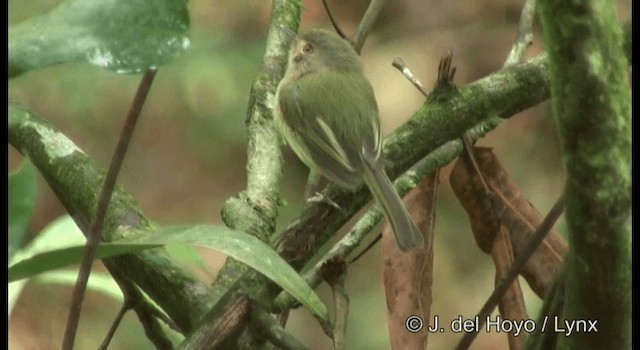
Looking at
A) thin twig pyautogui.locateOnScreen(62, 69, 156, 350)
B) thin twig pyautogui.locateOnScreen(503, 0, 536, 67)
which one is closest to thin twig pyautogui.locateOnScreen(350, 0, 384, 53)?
thin twig pyautogui.locateOnScreen(503, 0, 536, 67)

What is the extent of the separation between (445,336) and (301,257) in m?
1.32

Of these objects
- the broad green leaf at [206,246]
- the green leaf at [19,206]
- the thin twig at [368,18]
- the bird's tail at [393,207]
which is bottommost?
the bird's tail at [393,207]

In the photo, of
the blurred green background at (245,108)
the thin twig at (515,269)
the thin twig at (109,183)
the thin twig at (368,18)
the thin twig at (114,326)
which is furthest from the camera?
the blurred green background at (245,108)

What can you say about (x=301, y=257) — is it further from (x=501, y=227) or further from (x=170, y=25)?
(x=170, y=25)

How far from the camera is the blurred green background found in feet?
9.77

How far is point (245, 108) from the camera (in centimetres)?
300

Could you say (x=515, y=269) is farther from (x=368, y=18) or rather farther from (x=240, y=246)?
(x=368, y=18)

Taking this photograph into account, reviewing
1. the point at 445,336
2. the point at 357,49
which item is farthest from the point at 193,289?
the point at 445,336

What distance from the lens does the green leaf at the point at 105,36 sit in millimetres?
652

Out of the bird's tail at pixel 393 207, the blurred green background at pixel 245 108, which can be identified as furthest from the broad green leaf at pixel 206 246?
the blurred green background at pixel 245 108

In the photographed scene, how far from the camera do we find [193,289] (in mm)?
1052

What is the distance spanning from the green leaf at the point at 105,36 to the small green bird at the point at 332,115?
61cm

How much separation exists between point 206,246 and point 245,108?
2293mm

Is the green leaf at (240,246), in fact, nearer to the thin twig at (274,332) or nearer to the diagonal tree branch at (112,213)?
the thin twig at (274,332)
